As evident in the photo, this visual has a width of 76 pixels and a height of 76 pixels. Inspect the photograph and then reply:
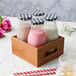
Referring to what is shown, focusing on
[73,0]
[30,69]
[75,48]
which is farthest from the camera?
[73,0]

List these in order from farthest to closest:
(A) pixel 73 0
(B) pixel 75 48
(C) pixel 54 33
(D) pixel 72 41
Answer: (A) pixel 73 0 < (D) pixel 72 41 < (B) pixel 75 48 < (C) pixel 54 33

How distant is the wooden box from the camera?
1286mm

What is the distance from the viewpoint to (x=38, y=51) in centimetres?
127

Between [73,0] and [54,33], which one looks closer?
[54,33]

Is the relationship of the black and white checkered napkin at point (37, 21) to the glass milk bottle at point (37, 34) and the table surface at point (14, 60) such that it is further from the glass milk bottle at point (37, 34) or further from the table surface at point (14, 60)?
the table surface at point (14, 60)

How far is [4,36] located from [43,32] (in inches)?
19.8

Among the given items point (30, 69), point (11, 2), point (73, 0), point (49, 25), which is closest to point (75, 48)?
point (49, 25)

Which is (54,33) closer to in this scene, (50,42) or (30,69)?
(50,42)

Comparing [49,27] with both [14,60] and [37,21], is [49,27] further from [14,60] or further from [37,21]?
[14,60]

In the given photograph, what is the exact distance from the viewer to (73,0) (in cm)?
299

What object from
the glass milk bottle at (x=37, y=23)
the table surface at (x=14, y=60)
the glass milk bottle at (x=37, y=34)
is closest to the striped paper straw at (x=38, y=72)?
the table surface at (x=14, y=60)

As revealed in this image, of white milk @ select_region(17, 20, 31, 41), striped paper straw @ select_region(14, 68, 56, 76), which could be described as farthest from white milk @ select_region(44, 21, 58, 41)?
striped paper straw @ select_region(14, 68, 56, 76)

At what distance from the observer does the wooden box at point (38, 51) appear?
4.22 ft

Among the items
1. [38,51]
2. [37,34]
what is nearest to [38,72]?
[38,51]
